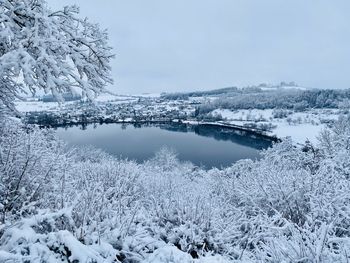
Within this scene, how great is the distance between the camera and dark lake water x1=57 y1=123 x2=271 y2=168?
7031 centimetres

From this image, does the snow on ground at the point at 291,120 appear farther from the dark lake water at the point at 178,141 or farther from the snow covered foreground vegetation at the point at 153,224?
the snow covered foreground vegetation at the point at 153,224

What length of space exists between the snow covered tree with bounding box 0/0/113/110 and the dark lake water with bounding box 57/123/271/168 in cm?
5742

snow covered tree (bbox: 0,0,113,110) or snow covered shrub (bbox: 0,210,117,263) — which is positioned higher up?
snow covered tree (bbox: 0,0,113,110)

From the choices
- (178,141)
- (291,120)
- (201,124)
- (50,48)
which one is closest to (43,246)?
(50,48)

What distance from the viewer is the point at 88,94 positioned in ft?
15.6

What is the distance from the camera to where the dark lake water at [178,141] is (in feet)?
231

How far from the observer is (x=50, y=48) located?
4.76 meters

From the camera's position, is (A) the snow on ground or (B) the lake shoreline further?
(B) the lake shoreline

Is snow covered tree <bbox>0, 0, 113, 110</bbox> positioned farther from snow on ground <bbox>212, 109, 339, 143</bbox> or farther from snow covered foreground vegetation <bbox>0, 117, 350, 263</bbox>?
snow on ground <bbox>212, 109, 339, 143</bbox>

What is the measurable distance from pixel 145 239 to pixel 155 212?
2183 mm

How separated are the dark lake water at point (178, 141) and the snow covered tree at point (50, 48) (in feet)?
188

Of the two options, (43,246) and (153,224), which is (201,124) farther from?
(43,246)

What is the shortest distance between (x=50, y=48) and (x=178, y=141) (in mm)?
85124

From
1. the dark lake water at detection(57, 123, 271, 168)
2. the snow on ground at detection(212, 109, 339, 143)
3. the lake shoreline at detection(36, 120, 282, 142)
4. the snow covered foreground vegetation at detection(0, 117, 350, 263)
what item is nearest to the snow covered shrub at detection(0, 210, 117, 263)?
the snow covered foreground vegetation at detection(0, 117, 350, 263)
